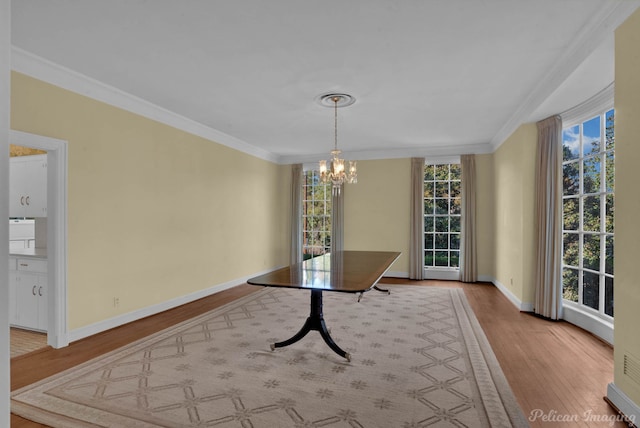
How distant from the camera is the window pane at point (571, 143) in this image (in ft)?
12.8

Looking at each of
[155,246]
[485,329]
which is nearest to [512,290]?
[485,329]

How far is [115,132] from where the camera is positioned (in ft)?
12.5

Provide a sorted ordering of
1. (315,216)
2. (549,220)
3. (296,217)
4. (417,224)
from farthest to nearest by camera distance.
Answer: (315,216)
(296,217)
(417,224)
(549,220)

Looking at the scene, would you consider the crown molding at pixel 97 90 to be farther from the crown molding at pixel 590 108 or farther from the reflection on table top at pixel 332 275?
the crown molding at pixel 590 108

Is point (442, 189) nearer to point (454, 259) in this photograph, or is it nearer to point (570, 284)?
point (454, 259)

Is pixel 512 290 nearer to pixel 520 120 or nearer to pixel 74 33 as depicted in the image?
pixel 520 120

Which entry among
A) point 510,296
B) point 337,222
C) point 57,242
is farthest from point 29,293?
point 510,296

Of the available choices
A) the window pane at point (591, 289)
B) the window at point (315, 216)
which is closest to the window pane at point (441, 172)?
the window at point (315, 216)

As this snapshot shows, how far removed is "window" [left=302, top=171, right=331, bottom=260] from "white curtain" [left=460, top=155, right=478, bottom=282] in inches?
107

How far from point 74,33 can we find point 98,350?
8.59ft

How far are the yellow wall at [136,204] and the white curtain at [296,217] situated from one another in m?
1.42

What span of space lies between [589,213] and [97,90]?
526 centimetres

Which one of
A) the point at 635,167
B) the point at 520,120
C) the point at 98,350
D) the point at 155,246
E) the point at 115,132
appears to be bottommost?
the point at 98,350

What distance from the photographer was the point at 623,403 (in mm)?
2117
